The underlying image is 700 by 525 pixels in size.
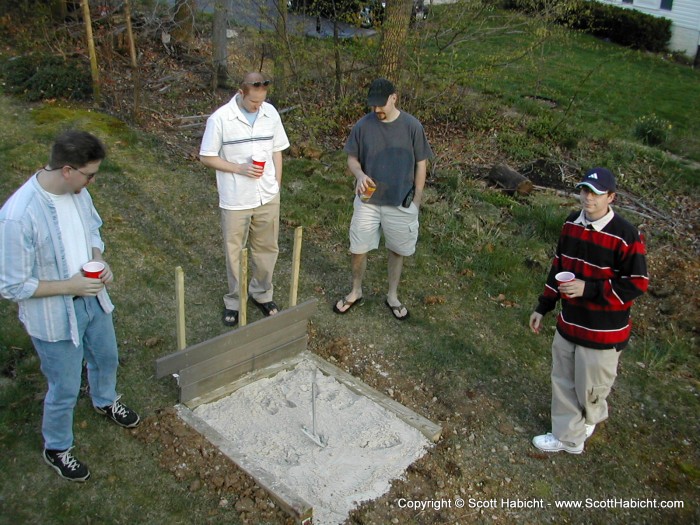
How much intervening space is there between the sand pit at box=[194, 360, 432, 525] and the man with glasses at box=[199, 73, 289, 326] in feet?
3.48

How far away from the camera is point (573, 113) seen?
11.1m

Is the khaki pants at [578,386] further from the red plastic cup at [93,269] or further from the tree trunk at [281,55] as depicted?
the tree trunk at [281,55]

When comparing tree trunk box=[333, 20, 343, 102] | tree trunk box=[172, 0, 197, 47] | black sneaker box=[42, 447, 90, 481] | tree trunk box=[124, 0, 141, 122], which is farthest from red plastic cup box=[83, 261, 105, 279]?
tree trunk box=[172, 0, 197, 47]

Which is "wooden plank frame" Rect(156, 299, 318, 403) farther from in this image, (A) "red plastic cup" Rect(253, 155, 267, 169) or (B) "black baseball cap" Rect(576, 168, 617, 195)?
(B) "black baseball cap" Rect(576, 168, 617, 195)

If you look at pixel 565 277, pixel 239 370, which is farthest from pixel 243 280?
pixel 565 277

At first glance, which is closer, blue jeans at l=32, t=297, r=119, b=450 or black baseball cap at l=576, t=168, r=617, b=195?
blue jeans at l=32, t=297, r=119, b=450

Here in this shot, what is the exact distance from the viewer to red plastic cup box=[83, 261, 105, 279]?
3.29 m

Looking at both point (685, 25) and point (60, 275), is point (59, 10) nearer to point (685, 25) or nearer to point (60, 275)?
point (60, 275)

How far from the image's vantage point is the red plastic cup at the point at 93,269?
10.8 ft

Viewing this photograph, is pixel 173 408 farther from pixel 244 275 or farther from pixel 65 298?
pixel 65 298

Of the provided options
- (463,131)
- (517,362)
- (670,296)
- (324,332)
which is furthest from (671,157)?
(324,332)

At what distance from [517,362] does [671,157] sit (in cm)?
626

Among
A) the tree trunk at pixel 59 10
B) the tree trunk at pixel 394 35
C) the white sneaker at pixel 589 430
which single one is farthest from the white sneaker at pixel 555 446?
the tree trunk at pixel 59 10

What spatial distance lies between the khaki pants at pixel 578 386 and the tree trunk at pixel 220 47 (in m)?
7.82
